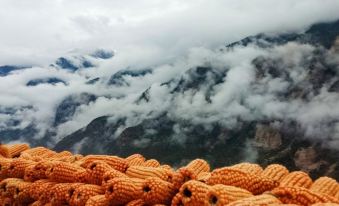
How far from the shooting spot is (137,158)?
945cm

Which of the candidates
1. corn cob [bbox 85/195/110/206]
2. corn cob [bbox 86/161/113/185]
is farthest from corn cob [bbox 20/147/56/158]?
corn cob [bbox 85/195/110/206]

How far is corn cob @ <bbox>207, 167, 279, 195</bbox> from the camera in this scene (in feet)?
21.3

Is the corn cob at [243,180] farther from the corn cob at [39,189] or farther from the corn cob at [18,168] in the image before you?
the corn cob at [18,168]

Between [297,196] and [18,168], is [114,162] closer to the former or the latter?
[18,168]

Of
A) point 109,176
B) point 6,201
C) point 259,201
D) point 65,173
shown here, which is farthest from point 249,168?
point 6,201

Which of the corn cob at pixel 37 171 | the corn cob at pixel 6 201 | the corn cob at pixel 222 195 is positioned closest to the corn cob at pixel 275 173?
the corn cob at pixel 222 195

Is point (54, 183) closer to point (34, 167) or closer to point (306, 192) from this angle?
point (34, 167)

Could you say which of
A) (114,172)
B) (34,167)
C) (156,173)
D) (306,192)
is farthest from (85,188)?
(306,192)

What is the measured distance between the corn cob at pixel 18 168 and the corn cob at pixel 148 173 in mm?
2301

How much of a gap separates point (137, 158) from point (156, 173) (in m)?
1.88

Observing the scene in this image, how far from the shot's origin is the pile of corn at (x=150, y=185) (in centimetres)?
594

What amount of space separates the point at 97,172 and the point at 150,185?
1401 mm

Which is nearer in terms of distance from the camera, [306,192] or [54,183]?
[306,192]

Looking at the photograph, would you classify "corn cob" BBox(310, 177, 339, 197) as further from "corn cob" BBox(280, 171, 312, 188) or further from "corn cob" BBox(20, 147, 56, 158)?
"corn cob" BBox(20, 147, 56, 158)
